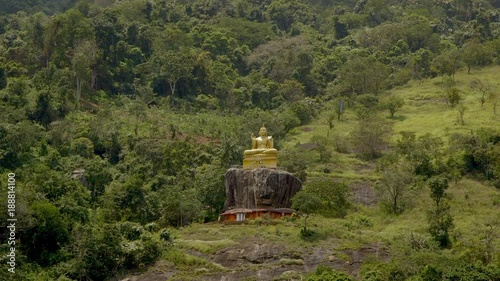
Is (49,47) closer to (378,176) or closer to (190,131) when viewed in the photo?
(190,131)

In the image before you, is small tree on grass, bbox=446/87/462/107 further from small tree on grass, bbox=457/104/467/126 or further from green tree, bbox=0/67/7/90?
green tree, bbox=0/67/7/90

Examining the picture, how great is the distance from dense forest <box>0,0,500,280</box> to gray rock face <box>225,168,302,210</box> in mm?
1423

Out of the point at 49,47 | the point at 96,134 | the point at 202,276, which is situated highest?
Answer: the point at 49,47

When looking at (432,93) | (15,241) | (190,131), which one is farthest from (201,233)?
(432,93)

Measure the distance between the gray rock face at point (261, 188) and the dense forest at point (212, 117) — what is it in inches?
56.0

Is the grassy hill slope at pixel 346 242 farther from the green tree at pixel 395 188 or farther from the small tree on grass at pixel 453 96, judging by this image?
the small tree on grass at pixel 453 96

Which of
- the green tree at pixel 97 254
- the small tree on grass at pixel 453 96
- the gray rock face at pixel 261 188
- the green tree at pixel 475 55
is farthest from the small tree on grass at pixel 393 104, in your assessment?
the green tree at pixel 97 254

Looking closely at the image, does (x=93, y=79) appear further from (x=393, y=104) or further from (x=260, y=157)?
(x=260, y=157)

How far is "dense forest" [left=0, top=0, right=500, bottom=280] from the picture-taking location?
40.6 meters

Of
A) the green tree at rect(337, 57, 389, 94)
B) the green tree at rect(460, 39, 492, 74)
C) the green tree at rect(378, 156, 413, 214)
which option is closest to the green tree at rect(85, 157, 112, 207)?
the green tree at rect(378, 156, 413, 214)

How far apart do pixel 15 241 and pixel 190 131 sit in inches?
900

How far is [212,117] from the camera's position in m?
66.4

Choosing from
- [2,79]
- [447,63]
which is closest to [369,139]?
[447,63]

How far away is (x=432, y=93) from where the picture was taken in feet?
237
